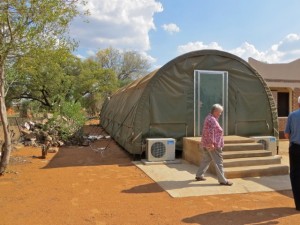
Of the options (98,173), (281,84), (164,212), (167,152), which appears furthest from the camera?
(281,84)

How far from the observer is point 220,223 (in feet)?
14.3

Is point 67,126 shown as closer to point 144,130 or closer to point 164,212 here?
point 144,130

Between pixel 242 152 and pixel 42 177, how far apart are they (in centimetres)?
473

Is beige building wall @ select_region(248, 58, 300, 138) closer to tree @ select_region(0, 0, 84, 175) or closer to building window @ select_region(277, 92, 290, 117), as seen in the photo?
building window @ select_region(277, 92, 290, 117)

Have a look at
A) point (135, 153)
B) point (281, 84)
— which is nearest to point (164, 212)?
point (135, 153)

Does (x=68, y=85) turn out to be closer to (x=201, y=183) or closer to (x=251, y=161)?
(x=251, y=161)

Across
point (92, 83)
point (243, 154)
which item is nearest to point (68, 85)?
point (92, 83)

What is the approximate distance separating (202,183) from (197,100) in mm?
3755

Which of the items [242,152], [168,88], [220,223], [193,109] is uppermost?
[168,88]

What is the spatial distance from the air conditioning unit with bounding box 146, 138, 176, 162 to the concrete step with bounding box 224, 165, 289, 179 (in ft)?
7.02

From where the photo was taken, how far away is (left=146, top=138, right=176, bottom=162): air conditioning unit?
870 centimetres

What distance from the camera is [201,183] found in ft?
21.0

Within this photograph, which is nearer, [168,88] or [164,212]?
[164,212]

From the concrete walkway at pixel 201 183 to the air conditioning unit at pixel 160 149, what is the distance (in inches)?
33.6
